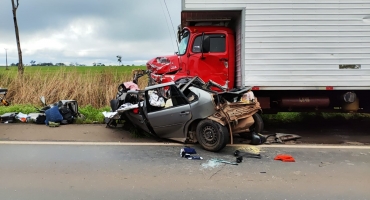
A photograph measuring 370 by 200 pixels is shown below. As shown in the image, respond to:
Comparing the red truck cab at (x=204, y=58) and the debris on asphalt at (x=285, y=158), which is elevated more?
the red truck cab at (x=204, y=58)

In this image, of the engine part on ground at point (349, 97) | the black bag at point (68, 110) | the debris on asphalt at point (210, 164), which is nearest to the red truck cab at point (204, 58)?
the black bag at point (68, 110)

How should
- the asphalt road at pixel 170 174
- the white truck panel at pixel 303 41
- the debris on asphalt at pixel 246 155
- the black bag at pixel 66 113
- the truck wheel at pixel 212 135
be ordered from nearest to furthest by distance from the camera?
the asphalt road at pixel 170 174, the debris on asphalt at pixel 246 155, the truck wheel at pixel 212 135, the white truck panel at pixel 303 41, the black bag at pixel 66 113

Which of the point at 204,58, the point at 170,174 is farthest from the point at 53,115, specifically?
the point at 170,174

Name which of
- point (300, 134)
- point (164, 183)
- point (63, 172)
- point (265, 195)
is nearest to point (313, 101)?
point (300, 134)

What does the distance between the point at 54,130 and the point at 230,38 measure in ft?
16.1

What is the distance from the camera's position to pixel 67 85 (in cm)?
1155

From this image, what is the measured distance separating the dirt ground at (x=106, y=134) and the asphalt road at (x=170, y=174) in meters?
0.68

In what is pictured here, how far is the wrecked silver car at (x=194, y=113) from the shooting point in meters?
5.71

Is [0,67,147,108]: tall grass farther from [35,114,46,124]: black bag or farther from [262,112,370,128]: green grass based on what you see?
[262,112,370,128]: green grass

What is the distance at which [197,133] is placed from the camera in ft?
19.2

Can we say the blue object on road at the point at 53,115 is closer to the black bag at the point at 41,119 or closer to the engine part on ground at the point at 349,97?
the black bag at the point at 41,119

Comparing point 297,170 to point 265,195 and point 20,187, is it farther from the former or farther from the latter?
point 20,187

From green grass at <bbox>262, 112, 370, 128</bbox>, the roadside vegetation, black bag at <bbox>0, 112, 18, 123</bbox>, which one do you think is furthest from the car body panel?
the roadside vegetation

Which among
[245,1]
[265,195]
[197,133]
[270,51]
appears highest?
[245,1]
